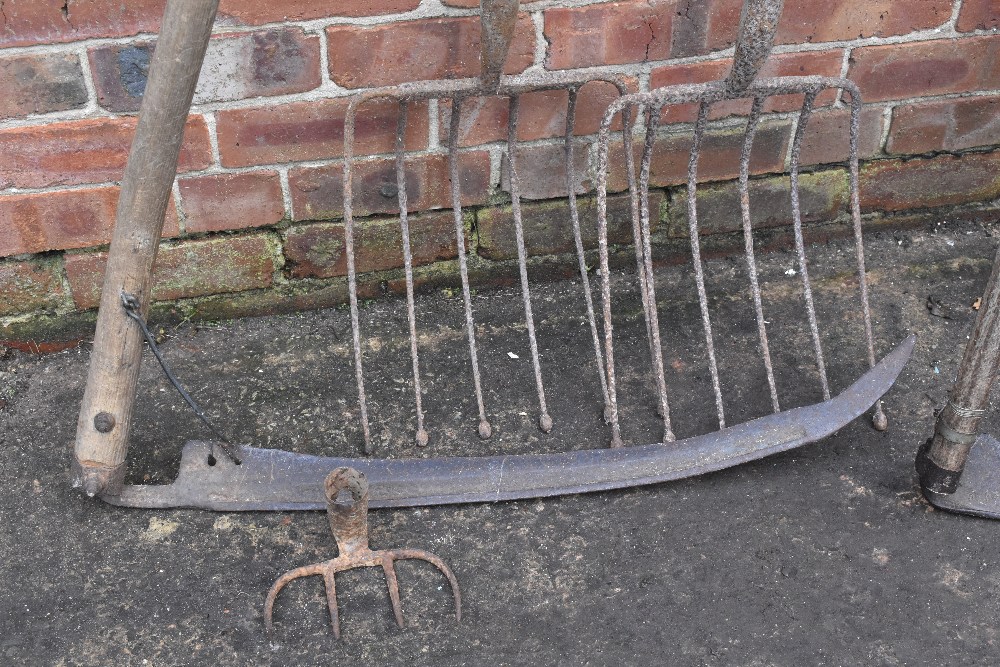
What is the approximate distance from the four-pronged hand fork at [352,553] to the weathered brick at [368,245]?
673mm

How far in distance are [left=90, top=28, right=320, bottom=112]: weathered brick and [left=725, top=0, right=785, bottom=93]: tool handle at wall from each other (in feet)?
2.67

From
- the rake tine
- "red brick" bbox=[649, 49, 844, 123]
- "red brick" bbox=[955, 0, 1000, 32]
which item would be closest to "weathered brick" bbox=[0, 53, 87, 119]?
the rake tine

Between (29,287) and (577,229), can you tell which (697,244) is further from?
(29,287)

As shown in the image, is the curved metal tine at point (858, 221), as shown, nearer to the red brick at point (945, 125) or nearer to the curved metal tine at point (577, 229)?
the red brick at point (945, 125)

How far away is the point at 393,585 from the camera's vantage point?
5.23 ft

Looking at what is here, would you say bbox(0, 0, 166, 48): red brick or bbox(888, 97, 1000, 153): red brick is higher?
bbox(888, 97, 1000, 153): red brick

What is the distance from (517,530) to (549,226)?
0.80 meters

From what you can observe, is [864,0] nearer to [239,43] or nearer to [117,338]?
[239,43]

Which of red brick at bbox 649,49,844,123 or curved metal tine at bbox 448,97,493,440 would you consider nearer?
curved metal tine at bbox 448,97,493,440

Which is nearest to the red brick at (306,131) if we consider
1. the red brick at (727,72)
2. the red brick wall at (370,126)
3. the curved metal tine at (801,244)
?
the red brick wall at (370,126)

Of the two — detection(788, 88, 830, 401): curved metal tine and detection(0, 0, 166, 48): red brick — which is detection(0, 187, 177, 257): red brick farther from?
detection(788, 88, 830, 401): curved metal tine

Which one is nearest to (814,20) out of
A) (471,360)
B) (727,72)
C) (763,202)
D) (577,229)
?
(727,72)

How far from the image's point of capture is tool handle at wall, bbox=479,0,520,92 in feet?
5.39

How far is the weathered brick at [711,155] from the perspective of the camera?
217 centimetres
